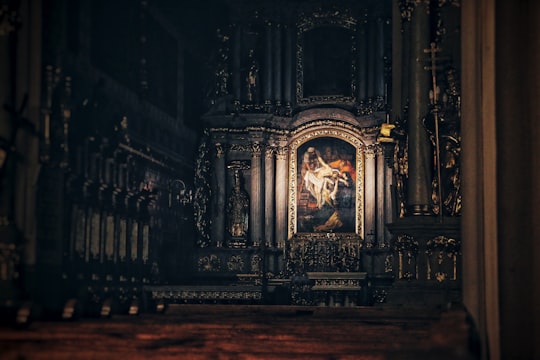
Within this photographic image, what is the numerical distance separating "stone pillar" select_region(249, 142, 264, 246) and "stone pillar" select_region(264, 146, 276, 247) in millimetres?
137

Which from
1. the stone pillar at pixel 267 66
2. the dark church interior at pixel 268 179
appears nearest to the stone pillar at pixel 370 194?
the dark church interior at pixel 268 179

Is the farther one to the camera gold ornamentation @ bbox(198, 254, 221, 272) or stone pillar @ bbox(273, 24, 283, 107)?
stone pillar @ bbox(273, 24, 283, 107)

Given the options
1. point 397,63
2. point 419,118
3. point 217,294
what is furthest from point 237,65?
point 419,118

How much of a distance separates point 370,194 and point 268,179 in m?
2.65

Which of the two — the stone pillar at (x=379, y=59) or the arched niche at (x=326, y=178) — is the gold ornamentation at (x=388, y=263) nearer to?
the arched niche at (x=326, y=178)

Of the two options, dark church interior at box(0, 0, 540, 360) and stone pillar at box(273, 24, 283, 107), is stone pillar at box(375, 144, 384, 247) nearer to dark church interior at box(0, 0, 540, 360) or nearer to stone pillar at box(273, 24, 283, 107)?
dark church interior at box(0, 0, 540, 360)

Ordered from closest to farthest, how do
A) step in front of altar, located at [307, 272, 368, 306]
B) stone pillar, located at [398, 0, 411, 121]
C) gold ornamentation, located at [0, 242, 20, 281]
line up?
1. gold ornamentation, located at [0, 242, 20, 281]
2. stone pillar, located at [398, 0, 411, 121]
3. step in front of altar, located at [307, 272, 368, 306]

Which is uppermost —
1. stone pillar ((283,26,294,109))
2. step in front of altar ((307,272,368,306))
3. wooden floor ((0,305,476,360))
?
→ stone pillar ((283,26,294,109))

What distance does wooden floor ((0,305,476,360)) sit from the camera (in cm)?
683

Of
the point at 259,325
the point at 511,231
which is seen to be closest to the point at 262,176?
the point at 259,325

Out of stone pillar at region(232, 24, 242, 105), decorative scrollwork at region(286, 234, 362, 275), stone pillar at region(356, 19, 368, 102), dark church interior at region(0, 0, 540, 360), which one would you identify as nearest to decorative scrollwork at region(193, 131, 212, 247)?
dark church interior at region(0, 0, 540, 360)

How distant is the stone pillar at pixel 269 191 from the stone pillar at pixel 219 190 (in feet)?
3.54

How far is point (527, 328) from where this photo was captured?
6117mm

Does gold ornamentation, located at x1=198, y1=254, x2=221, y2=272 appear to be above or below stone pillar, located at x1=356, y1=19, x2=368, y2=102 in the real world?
below
